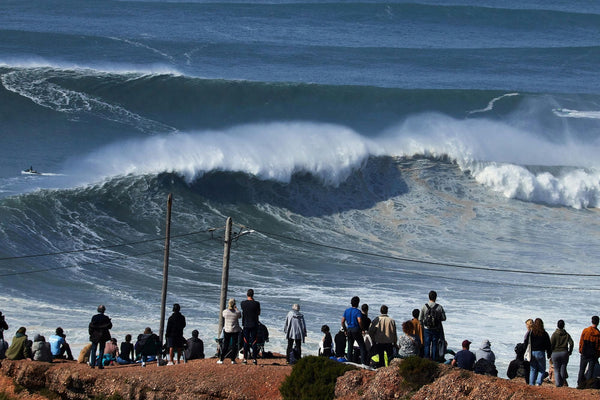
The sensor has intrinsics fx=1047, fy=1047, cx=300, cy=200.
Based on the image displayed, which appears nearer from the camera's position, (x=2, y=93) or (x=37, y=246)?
(x=37, y=246)

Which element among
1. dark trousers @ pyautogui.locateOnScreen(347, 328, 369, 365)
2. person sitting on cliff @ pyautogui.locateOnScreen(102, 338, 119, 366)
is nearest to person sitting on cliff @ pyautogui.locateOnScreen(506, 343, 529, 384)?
dark trousers @ pyautogui.locateOnScreen(347, 328, 369, 365)

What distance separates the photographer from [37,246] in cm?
2453

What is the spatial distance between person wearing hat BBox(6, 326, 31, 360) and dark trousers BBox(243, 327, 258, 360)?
3.14 m

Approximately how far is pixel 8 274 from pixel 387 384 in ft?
39.9

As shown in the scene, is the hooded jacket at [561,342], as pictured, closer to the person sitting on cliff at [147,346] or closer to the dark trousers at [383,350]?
the dark trousers at [383,350]

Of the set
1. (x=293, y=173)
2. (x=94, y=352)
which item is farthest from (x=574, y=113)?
(x=94, y=352)

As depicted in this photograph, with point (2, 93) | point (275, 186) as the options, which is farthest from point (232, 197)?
point (2, 93)

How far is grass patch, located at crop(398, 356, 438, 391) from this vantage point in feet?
39.8

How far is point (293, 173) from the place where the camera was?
107 feet

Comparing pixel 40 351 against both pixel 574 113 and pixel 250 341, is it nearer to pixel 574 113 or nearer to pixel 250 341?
pixel 250 341

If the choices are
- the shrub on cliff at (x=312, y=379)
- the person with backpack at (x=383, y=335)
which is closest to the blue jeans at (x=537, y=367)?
the person with backpack at (x=383, y=335)

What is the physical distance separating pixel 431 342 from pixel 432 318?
35 centimetres

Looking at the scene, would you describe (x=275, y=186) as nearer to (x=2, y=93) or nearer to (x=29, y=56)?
(x=2, y=93)

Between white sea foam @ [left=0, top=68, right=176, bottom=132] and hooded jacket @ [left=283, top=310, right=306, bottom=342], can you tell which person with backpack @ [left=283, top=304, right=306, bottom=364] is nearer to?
hooded jacket @ [left=283, top=310, right=306, bottom=342]
